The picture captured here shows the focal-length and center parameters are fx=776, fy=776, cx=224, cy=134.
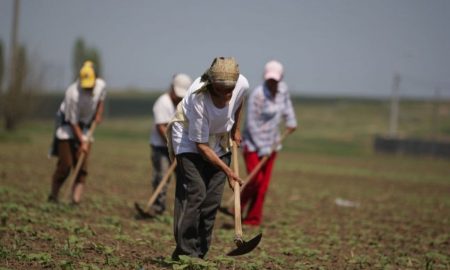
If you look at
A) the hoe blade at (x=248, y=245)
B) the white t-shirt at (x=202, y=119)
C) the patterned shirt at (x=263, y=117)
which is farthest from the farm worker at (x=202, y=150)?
the patterned shirt at (x=263, y=117)

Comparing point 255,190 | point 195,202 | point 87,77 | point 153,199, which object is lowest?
point 153,199

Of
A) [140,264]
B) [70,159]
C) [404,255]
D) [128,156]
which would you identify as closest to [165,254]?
[140,264]

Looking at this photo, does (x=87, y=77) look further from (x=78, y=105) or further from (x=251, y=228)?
(x=251, y=228)

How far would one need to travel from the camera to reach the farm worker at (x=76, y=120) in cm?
1048

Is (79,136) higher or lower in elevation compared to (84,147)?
higher

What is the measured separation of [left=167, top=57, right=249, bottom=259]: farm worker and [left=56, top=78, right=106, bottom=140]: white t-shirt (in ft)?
11.8

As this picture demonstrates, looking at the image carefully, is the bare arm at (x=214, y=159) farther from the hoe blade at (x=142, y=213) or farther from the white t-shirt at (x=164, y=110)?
the hoe blade at (x=142, y=213)

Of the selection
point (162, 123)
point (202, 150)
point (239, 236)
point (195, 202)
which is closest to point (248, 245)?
point (239, 236)

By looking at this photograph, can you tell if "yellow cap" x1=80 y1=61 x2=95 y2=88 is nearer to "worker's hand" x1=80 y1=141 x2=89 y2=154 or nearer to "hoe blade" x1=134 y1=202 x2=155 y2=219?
"worker's hand" x1=80 y1=141 x2=89 y2=154

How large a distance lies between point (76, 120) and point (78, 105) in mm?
238

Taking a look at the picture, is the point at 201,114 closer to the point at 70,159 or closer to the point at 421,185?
the point at 70,159

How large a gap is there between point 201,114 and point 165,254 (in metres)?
1.78

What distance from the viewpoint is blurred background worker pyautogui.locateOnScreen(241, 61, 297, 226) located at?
417 inches

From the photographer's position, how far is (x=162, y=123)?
33.4 ft
